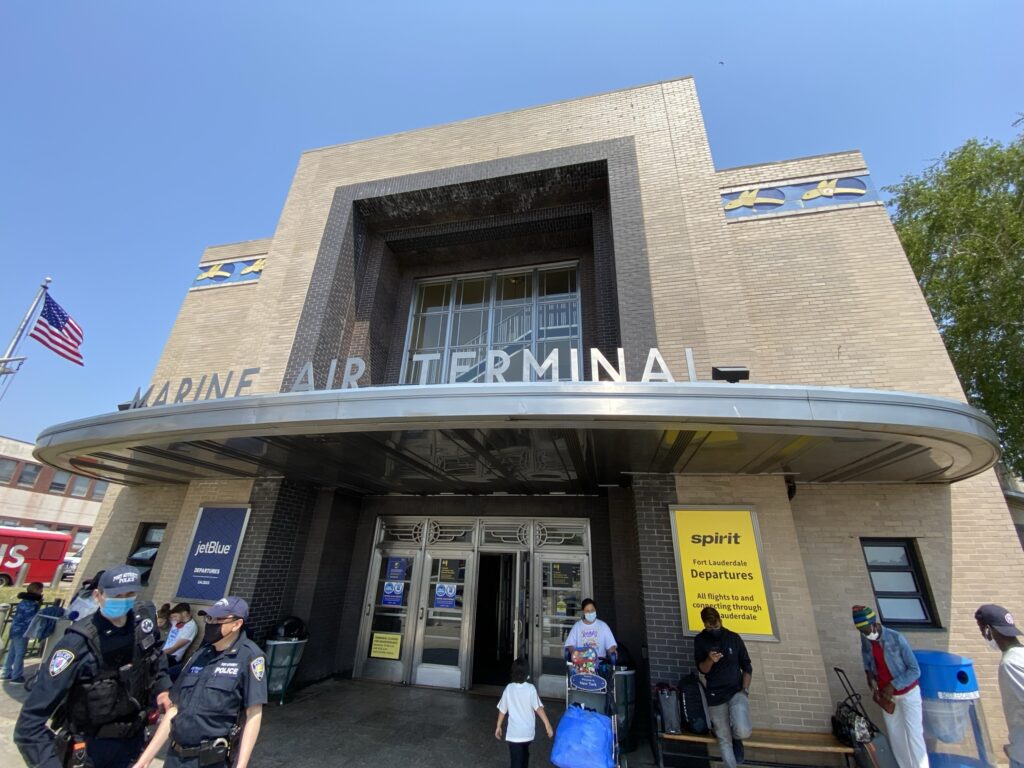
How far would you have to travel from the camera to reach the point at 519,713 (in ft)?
14.5

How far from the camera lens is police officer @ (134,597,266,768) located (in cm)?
278

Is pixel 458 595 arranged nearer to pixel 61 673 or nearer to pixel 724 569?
pixel 724 569

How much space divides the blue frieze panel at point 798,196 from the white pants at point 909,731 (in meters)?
7.80

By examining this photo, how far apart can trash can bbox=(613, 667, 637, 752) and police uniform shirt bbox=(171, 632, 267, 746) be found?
4499 millimetres

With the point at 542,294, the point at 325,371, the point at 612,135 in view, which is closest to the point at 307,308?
the point at 325,371

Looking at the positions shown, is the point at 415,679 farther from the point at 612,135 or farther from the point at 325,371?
the point at 612,135

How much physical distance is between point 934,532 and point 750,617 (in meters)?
3.04

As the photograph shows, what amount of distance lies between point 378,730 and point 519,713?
293 cm

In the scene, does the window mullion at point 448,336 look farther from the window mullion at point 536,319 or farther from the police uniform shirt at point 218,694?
the police uniform shirt at point 218,694

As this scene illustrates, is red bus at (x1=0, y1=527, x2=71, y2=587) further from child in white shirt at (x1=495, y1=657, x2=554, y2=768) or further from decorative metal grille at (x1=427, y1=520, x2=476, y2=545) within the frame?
child in white shirt at (x1=495, y1=657, x2=554, y2=768)

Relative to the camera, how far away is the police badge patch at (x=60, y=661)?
9.28 ft

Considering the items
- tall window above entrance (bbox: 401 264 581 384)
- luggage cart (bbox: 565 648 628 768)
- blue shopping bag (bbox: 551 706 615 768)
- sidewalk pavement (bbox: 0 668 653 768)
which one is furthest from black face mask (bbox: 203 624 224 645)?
tall window above entrance (bbox: 401 264 581 384)

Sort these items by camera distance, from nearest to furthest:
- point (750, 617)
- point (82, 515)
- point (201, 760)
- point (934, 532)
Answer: point (201, 760), point (750, 617), point (934, 532), point (82, 515)

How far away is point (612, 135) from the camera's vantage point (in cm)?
933
